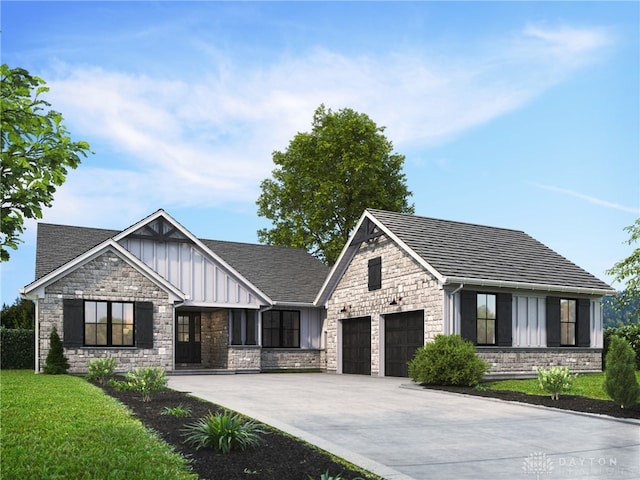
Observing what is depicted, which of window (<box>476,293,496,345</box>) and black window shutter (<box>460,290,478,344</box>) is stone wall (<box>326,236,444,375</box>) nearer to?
black window shutter (<box>460,290,478,344</box>)

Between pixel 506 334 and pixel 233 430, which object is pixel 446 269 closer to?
pixel 506 334

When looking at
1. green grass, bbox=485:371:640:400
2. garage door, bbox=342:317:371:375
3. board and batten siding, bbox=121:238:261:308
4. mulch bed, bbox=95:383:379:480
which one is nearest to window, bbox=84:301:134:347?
board and batten siding, bbox=121:238:261:308

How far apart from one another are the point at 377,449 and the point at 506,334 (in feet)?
51.1

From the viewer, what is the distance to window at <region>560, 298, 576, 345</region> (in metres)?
25.7

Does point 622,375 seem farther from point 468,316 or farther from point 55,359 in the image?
point 55,359

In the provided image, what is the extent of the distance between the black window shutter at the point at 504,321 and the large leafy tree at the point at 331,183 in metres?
19.9

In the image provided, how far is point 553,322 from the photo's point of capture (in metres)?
25.1

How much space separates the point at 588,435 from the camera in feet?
34.9

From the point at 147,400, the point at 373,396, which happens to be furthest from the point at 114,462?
the point at 373,396

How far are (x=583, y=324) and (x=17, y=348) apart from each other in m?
22.7

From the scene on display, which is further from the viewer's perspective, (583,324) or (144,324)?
(583,324)

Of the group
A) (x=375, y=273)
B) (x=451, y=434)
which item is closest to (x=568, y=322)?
(x=375, y=273)

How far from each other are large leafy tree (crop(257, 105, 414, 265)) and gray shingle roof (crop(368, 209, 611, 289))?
1512 centimetres

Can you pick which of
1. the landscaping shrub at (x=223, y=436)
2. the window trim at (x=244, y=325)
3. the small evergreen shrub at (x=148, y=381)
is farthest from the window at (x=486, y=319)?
the landscaping shrub at (x=223, y=436)
